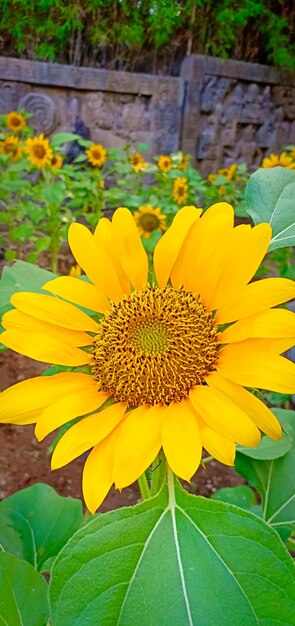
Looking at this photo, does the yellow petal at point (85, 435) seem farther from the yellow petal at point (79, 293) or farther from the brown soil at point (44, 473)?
the brown soil at point (44, 473)

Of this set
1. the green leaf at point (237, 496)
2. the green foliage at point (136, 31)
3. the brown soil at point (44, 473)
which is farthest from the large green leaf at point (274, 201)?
the green foliage at point (136, 31)

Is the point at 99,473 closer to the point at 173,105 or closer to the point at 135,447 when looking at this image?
the point at 135,447

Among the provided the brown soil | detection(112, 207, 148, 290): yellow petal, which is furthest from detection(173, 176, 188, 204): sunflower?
detection(112, 207, 148, 290): yellow petal

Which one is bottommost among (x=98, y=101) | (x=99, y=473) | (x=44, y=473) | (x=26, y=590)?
(x=44, y=473)

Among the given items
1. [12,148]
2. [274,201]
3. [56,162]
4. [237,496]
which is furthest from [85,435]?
[12,148]

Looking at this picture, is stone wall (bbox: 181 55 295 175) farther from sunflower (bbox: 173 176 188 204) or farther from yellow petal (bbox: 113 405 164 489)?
yellow petal (bbox: 113 405 164 489)

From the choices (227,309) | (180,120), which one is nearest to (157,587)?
(227,309)
